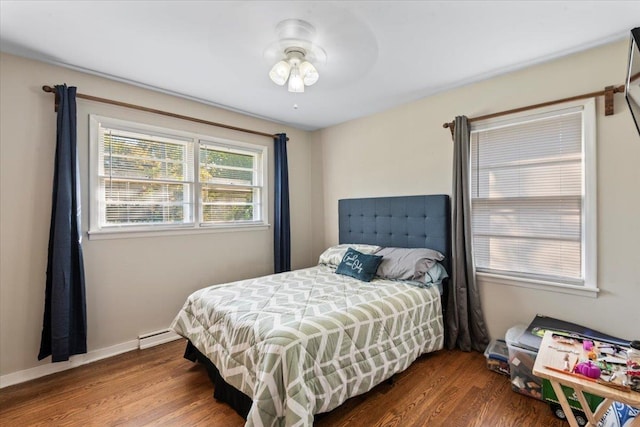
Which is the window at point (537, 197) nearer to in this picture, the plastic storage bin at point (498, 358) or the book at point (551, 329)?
the book at point (551, 329)

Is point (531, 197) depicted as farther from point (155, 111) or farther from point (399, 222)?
point (155, 111)

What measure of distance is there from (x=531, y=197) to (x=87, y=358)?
396 cm

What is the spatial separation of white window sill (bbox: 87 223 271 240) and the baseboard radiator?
3.03ft

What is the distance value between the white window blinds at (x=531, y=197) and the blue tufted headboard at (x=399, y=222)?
287 millimetres

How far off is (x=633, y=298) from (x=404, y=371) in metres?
1.65

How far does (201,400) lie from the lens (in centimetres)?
196

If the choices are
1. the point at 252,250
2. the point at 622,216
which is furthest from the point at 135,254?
the point at 622,216

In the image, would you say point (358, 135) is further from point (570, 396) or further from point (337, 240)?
point (570, 396)

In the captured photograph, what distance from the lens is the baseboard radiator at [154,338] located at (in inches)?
107

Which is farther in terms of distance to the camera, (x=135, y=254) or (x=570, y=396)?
(x=135, y=254)

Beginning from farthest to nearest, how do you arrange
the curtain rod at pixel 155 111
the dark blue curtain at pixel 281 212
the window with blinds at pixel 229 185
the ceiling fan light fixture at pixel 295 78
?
the dark blue curtain at pixel 281 212, the window with blinds at pixel 229 185, the curtain rod at pixel 155 111, the ceiling fan light fixture at pixel 295 78

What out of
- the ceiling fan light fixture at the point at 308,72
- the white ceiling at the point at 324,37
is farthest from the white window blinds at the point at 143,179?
the ceiling fan light fixture at the point at 308,72

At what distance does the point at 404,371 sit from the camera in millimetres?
2303

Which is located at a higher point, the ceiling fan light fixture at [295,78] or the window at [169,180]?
the ceiling fan light fixture at [295,78]
